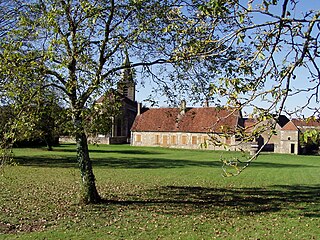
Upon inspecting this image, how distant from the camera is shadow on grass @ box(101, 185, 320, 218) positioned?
11891mm

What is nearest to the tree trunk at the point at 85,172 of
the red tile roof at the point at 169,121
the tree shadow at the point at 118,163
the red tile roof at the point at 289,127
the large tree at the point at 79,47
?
the large tree at the point at 79,47

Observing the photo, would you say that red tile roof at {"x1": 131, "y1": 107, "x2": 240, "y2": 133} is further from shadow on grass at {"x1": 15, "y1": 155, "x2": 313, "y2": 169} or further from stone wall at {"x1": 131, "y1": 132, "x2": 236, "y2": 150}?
shadow on grass at {"x1": 15, "y1": 155, "x2": 313, "y2": 169}

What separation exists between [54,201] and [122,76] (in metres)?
4.87

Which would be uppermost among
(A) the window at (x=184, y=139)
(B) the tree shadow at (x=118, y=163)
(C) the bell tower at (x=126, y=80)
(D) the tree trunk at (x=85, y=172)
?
(C) the bell tower at (x=126, y=80)

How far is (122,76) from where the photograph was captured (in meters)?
11.3

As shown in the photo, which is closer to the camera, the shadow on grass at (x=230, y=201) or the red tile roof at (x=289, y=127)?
the shadow on grass at (x=230, y=201)

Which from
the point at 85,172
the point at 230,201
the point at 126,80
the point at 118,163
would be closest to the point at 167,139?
the point at 118,163

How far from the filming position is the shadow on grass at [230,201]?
11.9 meters

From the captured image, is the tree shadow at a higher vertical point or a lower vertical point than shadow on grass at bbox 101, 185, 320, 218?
higher

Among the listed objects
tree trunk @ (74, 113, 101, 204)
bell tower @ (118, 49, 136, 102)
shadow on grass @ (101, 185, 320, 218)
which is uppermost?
bell tower @ (118, 49, 136, 102)

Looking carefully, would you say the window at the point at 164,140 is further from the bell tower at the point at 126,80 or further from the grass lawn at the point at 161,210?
the bell tower at the point at 126,80

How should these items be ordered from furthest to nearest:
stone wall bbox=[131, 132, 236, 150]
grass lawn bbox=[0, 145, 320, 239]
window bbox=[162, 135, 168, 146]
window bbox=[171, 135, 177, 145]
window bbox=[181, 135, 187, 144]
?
window bbox=[162, 135, 168, 146], window bbox=[171, 135, 177, 145], window bbox=[181, 135, 187, 144], stone wall bbox=[131, 132, 236, 150], grass lawn bbox=[0, 145, 320, 239]

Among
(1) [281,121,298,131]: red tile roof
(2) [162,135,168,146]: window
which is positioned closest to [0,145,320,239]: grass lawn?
(1) [281,121,298,131]: red tile roof

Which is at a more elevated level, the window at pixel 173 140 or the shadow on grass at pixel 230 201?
the window at pixel 173 140
